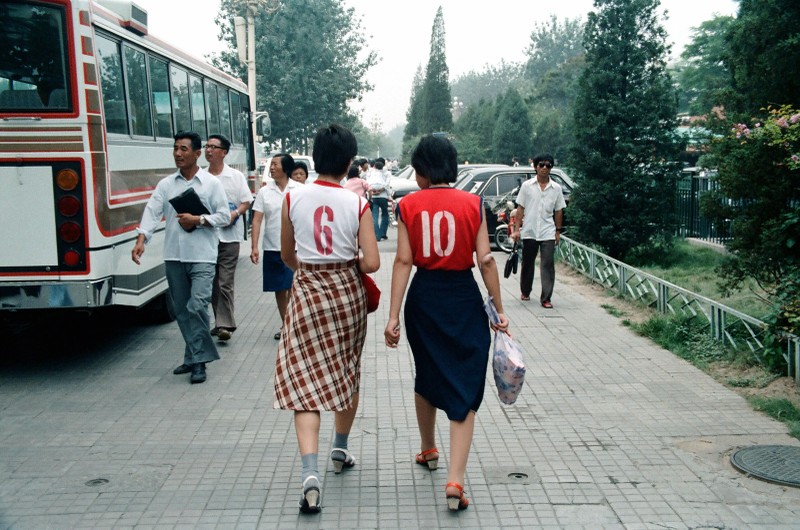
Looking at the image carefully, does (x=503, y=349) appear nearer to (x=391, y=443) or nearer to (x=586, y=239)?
(x=391, y=443)

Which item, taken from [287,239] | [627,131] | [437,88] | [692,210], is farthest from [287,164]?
[437,88]

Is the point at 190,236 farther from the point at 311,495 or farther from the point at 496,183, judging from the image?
the point at 496,183

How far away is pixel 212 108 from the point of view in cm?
1305

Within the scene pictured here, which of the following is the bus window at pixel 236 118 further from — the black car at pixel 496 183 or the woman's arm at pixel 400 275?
the woman's arm at pixel 400 275

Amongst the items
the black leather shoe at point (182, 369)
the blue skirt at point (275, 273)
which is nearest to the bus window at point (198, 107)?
the blue skirt at point (275, 273)

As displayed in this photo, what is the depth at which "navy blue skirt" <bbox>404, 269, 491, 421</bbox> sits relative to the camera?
4.58m

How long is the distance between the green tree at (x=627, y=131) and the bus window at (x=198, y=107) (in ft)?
20.7

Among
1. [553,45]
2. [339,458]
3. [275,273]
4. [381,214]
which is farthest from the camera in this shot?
[553,45]

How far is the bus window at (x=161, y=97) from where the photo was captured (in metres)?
9.43

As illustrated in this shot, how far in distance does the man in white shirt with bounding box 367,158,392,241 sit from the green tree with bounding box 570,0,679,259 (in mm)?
4662

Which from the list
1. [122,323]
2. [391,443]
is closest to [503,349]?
[391,443]

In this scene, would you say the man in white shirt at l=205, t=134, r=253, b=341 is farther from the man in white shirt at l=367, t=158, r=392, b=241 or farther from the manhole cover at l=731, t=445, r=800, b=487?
the man in white shirt at l=367, t=158, r=392, b=241

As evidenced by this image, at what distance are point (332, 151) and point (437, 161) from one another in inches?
21.5

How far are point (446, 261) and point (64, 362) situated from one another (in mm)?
4865
